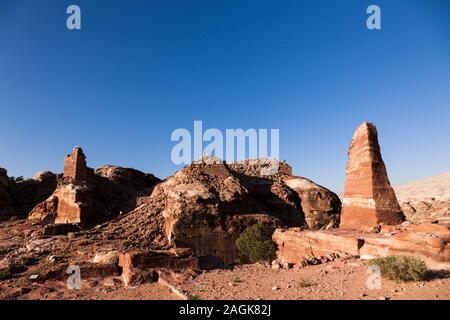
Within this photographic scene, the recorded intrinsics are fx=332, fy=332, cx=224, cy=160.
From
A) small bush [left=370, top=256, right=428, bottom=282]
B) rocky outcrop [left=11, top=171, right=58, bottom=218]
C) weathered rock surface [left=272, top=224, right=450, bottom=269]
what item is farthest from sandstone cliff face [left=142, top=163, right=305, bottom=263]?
small bush [left=370, top=256, right=428, bottom=282]

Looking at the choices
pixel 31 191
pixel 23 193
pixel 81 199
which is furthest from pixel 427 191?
pixel 23 193

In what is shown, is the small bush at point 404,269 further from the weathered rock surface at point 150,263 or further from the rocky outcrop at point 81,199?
the rocky outcrop at point 81,199

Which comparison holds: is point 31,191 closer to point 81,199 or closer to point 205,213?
point 81,199

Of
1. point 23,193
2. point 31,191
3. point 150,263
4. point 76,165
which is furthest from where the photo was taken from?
point 31,191

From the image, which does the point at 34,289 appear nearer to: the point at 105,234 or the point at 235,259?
the point at 105,234

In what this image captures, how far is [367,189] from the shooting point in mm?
16938

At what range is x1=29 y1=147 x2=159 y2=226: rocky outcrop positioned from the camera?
29.4 meters

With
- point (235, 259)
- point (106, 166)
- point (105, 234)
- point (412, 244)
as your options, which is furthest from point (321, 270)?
point (106, 166)

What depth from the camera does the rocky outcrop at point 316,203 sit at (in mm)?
35188

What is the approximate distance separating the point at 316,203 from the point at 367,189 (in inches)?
805

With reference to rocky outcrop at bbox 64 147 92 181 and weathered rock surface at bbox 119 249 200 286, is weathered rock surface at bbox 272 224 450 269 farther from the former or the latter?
rocky outcrop at bbox 64 147 92 181

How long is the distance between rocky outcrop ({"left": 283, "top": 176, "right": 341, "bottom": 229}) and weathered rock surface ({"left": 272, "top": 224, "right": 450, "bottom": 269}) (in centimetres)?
1634

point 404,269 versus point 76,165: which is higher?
point 76,165

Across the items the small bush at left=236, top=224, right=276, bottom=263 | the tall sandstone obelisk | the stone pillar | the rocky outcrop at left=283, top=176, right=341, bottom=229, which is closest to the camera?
the tall sandstone obelisk
